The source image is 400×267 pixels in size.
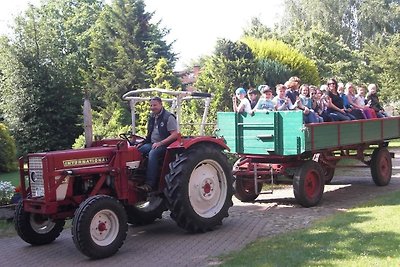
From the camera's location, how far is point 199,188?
8234 millimetres

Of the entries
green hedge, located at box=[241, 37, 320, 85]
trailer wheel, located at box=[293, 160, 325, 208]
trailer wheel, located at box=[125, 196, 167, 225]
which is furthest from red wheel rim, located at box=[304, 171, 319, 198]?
green hedge, located at box=[241, 37, 320, 85]

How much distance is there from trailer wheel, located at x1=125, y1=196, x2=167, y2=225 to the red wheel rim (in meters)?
2.69

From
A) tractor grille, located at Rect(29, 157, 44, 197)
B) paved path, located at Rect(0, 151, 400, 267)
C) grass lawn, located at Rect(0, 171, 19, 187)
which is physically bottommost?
grass lawn, located at Rect(0, 171, 19, 187)

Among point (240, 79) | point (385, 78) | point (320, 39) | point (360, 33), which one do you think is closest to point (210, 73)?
point (240, 79)

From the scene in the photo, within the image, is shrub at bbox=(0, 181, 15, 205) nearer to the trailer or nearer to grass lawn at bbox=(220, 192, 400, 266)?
the trailer

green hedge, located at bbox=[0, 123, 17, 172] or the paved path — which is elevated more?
green hedge, located at bbox=[0, 123, 17, 172]

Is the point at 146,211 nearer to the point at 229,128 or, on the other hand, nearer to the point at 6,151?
the point at 229,128

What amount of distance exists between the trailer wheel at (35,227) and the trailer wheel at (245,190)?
150 inches

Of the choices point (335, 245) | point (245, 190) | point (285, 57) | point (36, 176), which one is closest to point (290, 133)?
point (245, 190)

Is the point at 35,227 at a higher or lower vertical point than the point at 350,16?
lower

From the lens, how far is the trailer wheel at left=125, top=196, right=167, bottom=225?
876 cm

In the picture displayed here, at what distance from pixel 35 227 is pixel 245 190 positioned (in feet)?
14.4

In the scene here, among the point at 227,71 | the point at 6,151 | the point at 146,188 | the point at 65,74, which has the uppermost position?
the point at 65,74

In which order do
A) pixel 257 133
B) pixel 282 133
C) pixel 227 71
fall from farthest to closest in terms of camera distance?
pixel 227 71
pixel 257 133
pixel 282 133
